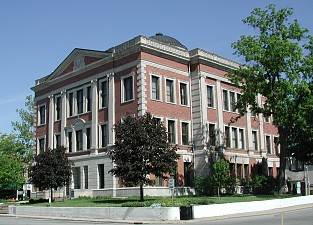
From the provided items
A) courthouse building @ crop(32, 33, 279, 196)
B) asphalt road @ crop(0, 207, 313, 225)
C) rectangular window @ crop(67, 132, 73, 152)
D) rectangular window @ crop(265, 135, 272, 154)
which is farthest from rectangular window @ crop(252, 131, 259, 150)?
asphalt road @ crop(0, 207, 313, 225)

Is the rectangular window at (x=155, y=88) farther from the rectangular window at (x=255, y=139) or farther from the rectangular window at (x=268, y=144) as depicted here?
the rectangular window at (x=268, y=144)

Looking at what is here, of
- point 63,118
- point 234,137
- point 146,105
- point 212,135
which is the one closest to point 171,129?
point 146,105

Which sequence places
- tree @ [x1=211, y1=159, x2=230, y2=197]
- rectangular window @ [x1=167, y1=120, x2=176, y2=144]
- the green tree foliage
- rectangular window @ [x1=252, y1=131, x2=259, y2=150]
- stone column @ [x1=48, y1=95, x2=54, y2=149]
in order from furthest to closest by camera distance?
the green tree foliage
rectangular window @ [x1=252, y1=131, x2=259, y2=150]
stone column @ [x1=48, y1=95, x2=54, y2=149]
rectangular window @ [x1=167, y1=120, x2=176, y2=144]
tree @ [x1=211, y1=159, x2=230, y2=197]

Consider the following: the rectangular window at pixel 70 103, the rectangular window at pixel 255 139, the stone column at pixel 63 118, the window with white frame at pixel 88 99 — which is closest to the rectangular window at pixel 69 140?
the stone column at pixel 63 118

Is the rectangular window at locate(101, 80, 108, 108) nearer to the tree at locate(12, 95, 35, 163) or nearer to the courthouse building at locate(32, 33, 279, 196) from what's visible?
the courthouse building at locate(32, 33, 279, 196)

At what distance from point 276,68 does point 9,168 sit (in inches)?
1586

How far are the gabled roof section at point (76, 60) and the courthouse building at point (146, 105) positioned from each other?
0.33 feet

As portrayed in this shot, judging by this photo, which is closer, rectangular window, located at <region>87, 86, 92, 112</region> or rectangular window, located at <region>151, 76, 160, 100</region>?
rectangular window, located at <region>151, 76, 160, 100</region>

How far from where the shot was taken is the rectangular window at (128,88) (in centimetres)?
4428

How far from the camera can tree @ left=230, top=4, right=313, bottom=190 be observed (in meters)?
41.0

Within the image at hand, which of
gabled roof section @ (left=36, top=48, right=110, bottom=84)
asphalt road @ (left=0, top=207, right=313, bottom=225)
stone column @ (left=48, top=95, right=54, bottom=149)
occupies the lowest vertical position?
asphalt road @ (left=0, top=207, right=313, bottom=225)

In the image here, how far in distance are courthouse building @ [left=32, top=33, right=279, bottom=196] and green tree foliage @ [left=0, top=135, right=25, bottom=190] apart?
1398cm

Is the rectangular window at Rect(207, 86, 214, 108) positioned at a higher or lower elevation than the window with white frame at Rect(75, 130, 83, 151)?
higher

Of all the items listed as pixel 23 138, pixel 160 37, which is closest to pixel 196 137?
pixel 160 37
